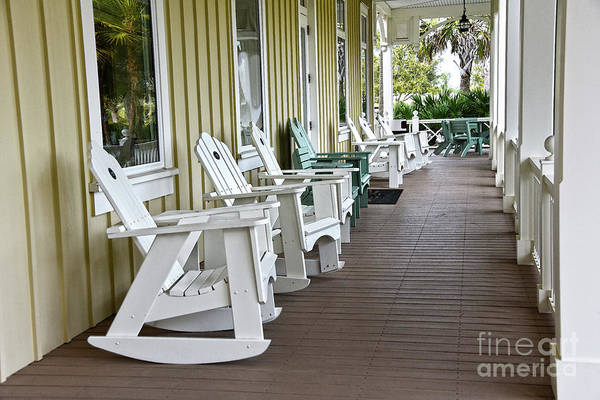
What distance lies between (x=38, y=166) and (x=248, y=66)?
3.30 meters

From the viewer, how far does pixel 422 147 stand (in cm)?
1296

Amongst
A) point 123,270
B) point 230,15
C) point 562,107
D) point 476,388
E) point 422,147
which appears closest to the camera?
point 562,107

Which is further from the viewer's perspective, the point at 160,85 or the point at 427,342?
the point at 160,85

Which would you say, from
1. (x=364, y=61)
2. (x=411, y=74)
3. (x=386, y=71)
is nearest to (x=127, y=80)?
(x=364, y=61)

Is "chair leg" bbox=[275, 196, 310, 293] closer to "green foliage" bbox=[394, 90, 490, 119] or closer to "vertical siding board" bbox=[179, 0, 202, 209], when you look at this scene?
"vertical siding board" bbox=[179, 0, 202, 209]

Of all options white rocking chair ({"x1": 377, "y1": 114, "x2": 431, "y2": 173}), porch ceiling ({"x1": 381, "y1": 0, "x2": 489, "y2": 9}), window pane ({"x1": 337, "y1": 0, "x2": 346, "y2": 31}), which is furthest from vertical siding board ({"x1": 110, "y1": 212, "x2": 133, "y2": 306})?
porch ceiling ({"x1": 381, "y1": 0, "x2": 489, "y2": 9})

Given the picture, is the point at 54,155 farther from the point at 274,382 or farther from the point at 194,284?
the point at 274,382

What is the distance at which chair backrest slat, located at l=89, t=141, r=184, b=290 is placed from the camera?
310cm

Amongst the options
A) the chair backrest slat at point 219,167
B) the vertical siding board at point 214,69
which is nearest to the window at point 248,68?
the vertical siding board at point 214,69

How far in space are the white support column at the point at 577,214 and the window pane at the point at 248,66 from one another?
140 inches

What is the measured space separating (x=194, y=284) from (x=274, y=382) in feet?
2.22

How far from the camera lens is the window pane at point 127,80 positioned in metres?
3.70

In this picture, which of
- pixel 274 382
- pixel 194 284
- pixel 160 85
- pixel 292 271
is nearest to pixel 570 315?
pixel 274 382

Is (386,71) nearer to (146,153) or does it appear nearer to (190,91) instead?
(190,91)
